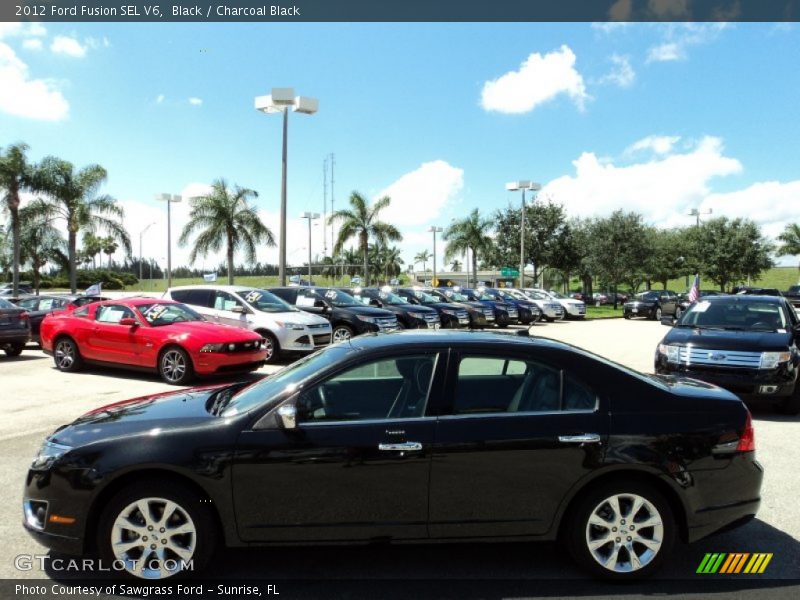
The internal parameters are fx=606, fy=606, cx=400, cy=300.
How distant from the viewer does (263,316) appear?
13.2 metres

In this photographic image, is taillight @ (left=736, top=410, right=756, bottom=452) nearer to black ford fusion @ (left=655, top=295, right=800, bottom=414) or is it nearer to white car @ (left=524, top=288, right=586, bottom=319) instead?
black ford fusion @ (left=655, top=295, right=800, bottom=414)

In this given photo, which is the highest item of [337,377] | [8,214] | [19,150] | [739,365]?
[19,150]

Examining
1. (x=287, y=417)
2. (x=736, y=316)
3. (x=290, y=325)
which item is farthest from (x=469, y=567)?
(x=290, y=325)

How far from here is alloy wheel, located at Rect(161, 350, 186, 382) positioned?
10359mm

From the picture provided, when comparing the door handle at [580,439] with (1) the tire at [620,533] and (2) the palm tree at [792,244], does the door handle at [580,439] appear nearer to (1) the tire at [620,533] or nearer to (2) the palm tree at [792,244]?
(1) the tire at [620,533]

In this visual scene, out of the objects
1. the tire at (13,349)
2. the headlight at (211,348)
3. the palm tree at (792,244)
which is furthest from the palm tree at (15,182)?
the palm tree at (792,244)

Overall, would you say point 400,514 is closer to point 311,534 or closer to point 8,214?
point 311,534

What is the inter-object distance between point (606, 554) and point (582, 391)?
95cm

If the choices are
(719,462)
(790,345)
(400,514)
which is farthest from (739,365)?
(400,514)

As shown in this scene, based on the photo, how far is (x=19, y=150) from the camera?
1110 inches

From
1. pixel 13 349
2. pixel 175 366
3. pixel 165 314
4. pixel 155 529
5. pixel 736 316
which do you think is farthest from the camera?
pixel 13 349

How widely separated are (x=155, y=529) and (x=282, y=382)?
1.10 meters

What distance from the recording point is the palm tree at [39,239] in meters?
29.4

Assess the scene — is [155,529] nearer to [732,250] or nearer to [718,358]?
[718,358]
